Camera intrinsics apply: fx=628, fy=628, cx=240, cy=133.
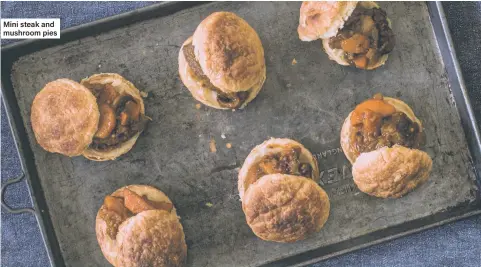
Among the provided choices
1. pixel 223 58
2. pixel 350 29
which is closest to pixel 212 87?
pixel 223 58

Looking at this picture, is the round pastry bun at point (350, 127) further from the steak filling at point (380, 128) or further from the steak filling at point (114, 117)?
A: the steak filling at point (114, 117)

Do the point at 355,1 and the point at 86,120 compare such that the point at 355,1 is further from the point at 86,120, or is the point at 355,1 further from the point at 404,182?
the point at 86,120

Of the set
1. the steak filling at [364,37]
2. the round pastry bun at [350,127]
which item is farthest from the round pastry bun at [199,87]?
the round pastry bun at [350,127]

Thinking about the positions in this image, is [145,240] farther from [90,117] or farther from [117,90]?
[117,90]

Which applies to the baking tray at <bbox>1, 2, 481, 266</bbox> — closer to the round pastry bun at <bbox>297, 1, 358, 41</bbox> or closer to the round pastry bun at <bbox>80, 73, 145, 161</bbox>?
the round pastry bun at <bbox>80, 73, 145, 161</bbox>

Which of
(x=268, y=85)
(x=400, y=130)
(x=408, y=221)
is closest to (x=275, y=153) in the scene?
(x=268, y=85)
